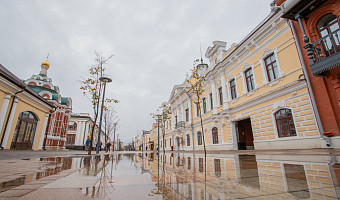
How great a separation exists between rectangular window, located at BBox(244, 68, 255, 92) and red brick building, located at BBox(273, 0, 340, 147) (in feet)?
13.8

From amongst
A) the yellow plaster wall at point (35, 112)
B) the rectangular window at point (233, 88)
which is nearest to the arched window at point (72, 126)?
the yellow plaster wall at point (35, 112)

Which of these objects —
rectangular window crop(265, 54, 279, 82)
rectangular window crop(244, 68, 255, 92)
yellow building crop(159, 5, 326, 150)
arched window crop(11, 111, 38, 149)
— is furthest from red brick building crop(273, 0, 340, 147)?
arched window crop(11, 111, 38, 149)

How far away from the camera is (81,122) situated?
42.1 m

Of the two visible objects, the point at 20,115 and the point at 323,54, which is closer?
the point at 323,54

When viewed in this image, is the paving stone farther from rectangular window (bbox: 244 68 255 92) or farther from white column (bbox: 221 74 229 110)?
white column (bbox: 221 74 229 110)

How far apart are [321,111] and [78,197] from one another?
11397mm

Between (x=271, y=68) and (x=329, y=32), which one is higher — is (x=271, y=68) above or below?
below

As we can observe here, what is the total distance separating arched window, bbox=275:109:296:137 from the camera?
10162 mm

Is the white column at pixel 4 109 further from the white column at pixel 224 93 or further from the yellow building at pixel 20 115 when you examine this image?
the white column at pixel 224 93

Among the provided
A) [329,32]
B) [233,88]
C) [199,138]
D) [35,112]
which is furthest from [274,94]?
[35,112]

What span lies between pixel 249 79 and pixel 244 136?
5.74 metres

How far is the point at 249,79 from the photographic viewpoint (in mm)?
13891

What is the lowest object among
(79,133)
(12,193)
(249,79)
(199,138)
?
(12,193)

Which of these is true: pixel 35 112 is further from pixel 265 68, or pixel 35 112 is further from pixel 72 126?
pixel 72 126
